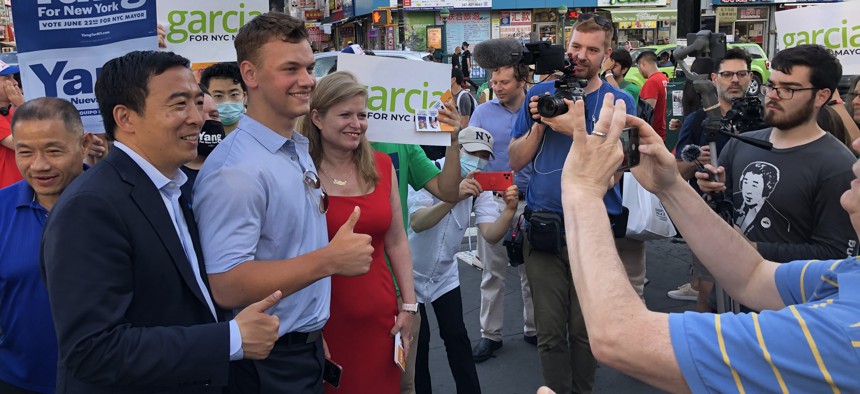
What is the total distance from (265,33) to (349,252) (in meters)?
0.88


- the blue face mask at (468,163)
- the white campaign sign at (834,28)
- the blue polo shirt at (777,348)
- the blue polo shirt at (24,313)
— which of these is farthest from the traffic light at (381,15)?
the blue polo shirt at (777,348)

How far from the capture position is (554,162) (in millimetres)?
3949

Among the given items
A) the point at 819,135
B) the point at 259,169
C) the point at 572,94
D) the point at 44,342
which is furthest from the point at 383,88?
the point at 819,135

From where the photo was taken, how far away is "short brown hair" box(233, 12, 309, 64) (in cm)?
257

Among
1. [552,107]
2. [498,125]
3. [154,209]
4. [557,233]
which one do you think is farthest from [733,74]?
[154,209]

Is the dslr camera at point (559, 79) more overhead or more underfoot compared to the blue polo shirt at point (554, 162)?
more overhead

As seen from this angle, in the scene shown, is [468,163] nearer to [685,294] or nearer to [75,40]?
[75,40]

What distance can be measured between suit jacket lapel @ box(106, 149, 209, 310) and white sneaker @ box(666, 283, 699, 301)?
498 cm

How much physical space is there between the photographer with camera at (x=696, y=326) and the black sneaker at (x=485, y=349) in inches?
127

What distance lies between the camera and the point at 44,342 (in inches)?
104

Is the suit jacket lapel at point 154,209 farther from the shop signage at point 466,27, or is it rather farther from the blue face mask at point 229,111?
the shop signage at point 466,27

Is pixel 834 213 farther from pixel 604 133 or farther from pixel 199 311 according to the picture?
pixel 199 311

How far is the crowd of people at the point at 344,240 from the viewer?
5.25 ft

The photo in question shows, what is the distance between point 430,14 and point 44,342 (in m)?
32.6
